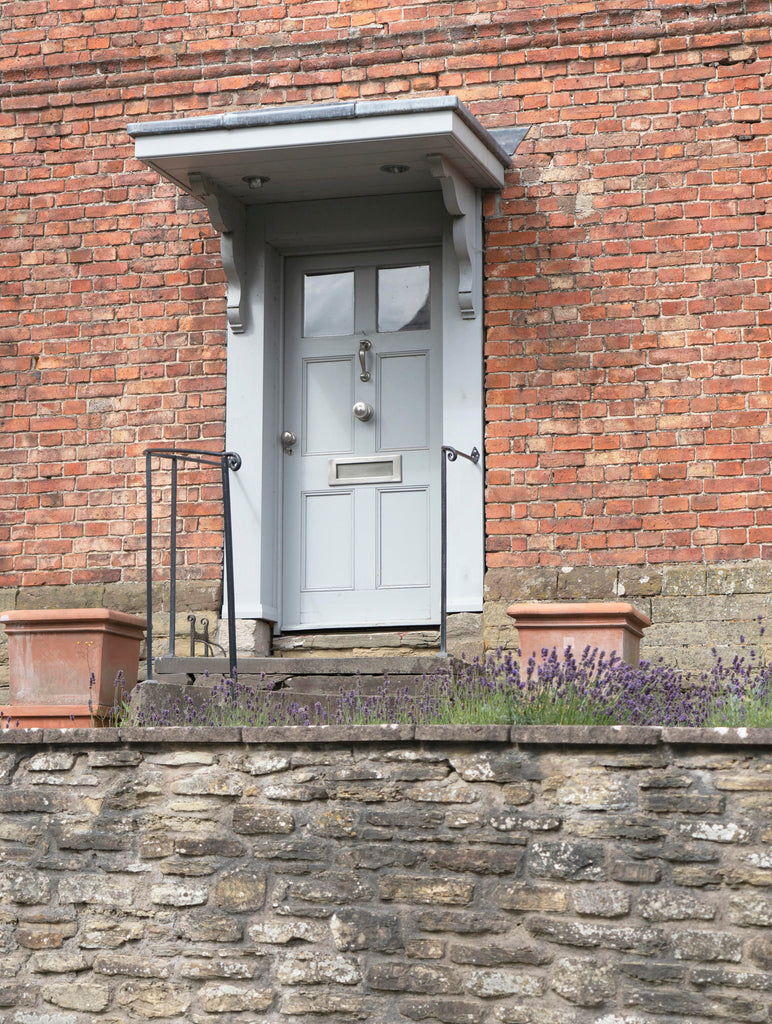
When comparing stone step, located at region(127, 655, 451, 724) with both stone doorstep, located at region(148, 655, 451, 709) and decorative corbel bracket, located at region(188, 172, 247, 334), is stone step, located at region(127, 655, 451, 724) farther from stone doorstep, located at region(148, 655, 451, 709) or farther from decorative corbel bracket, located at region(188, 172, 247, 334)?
decorative corbel bracket, located at region(188, 172, 247, 334)

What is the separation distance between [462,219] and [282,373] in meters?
1.36

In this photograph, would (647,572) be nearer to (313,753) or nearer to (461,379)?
(461,379)

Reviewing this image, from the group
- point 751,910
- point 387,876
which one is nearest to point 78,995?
point 387,876

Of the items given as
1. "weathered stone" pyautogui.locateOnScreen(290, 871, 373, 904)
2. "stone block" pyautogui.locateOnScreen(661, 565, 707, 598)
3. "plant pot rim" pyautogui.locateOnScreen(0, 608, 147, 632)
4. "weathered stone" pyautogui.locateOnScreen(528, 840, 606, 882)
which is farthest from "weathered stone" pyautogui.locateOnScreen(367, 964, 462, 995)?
"stone block" pyautogui.locateOnScreen(661, 565, 707, 598)

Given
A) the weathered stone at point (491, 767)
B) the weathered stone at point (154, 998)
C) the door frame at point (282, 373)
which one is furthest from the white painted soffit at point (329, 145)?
the weathered stone at point (154, 998)

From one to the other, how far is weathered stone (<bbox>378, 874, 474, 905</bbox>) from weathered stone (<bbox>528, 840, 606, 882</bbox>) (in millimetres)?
256

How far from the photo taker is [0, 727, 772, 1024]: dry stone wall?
5035mm

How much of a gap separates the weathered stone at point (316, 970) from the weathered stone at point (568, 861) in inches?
29.6

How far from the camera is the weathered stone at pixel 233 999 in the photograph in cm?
529

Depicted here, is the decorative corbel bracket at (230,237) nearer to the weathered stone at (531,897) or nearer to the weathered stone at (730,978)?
the weathered stone at (531,897)

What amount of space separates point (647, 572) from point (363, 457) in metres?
1.67

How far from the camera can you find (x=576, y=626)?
6.38 metres

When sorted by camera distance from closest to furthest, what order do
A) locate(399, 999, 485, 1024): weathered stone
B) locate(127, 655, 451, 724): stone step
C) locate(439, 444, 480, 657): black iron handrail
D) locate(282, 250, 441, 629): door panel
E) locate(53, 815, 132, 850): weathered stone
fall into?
locate(399, 999, 485, 1024): weathered stone < locate(53, 815, 132, 850): weathered stone < locate(127, 655, 451, 724): stone step < locate(439, 444, 480, 657): black iron handrail < locate(282, 250, 441, 629): door panel

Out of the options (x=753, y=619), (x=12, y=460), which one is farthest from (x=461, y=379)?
(x=12, y=460)
